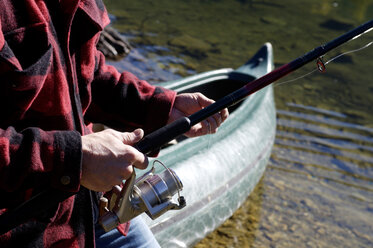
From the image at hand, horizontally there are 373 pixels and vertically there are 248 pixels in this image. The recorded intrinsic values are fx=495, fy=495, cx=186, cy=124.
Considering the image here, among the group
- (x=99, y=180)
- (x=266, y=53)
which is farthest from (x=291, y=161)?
(x=99, y=180)

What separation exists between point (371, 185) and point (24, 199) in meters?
4.22

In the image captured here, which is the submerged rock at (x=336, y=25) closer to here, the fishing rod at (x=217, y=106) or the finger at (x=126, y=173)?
the fishing rod at (x=217, y=106)

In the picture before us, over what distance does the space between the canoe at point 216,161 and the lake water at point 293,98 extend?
43 cm

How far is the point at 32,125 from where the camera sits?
1463 mm

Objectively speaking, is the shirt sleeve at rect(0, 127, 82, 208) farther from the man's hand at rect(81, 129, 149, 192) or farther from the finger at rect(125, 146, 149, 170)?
the finger at rect(125, 146, 149, 170)

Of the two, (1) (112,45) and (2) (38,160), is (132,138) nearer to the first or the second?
(2) (38,160)

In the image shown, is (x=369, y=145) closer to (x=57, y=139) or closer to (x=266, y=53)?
(x=266, y=53)

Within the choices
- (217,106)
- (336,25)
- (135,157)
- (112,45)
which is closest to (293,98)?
(112,45)

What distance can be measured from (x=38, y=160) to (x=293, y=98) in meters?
5.61

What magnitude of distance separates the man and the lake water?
2.22 metres

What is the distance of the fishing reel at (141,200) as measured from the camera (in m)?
1.61

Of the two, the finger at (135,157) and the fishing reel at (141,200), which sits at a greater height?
the finger at (135,157)

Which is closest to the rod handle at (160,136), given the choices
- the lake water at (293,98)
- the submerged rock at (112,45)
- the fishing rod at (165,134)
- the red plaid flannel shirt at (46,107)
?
the fishing rod at (165,134)

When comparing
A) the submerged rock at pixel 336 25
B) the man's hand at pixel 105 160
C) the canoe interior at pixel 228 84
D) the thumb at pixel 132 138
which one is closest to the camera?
the man's hand at pixel 105 160
